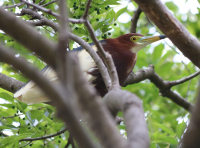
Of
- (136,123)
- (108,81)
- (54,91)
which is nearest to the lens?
(54,91)

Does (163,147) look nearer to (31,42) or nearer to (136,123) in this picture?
(136,123)

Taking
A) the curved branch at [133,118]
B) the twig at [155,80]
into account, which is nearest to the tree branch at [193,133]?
the curved branch at [133,118]

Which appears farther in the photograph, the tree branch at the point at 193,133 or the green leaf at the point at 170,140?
→ the green leaf at the point at 170,140

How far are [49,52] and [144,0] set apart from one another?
131cm

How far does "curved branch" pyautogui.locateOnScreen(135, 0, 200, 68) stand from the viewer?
2.06 meters

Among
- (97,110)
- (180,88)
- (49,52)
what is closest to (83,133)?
(97,110)

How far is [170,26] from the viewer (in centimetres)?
226

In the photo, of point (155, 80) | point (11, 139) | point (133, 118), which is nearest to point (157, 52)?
point (155, 80)

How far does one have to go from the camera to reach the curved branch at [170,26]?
2.06 metres

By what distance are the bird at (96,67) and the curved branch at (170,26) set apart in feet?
2.19

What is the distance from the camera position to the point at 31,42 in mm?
900

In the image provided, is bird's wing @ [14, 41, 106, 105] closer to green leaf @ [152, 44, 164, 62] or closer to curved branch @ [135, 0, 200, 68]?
curved branch @ [135, 0, 200, 68]

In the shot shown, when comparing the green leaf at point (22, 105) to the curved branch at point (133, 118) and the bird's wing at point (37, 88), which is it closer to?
the bird's wing at point (37, 88)

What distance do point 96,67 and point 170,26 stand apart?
35.7 inches
